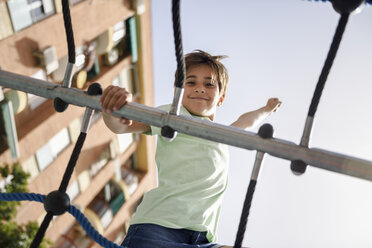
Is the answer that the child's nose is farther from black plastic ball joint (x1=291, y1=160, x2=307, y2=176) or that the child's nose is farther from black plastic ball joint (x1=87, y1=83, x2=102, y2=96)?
black plastic ball joint (x1=291, y1=160, x2=307, y2=176)

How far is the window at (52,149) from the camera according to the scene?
18.2 feet

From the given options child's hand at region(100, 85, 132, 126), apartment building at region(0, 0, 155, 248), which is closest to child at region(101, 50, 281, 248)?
child's hand at region(100, 85, 132, 126)

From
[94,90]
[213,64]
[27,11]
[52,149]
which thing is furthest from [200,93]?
[52,149]

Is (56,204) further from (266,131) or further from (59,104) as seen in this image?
(266,131)

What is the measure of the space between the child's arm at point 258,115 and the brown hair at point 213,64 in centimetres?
20

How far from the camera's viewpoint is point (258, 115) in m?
1.94

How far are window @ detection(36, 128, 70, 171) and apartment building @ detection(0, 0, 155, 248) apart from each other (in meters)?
0.02

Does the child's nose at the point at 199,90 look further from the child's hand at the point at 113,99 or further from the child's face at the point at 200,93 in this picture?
the child's hand at the point at 113,99

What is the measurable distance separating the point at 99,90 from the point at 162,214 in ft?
1.99

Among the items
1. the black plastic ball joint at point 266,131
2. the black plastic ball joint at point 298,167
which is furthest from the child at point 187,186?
the black plastic ball joint at point 298,167

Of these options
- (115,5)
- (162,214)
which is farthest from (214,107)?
(115,5)

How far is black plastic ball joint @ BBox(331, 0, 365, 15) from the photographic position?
861 mm

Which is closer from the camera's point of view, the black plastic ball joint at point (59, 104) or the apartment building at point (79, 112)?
the black plastic ball joint at point (59, 104)

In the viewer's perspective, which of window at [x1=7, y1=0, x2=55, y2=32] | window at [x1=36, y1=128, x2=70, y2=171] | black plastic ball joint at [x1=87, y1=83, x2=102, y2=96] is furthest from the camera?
window at [x1=36, y1=128, x2=70, y2=171]
